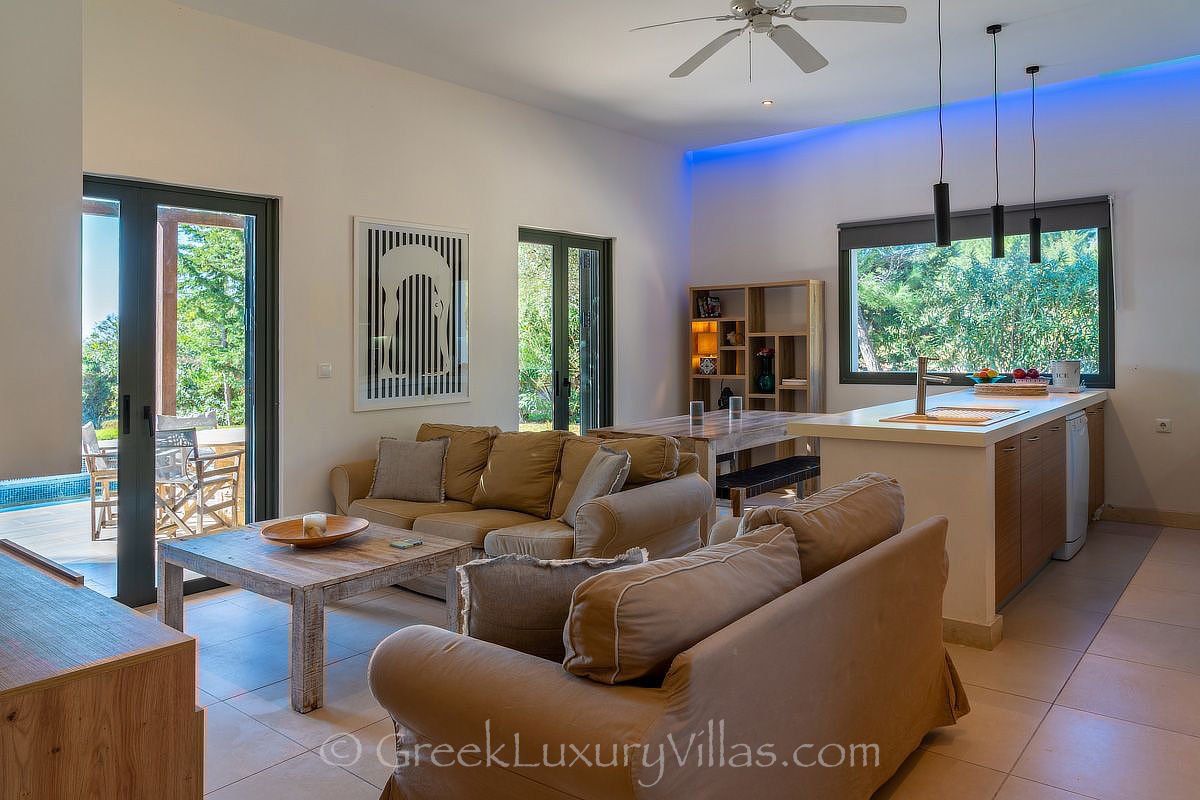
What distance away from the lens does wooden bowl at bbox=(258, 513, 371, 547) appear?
3285 millimetres

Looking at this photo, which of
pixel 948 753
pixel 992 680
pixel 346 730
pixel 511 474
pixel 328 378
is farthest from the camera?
pixel 328 378

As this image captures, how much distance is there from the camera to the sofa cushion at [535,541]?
369cm

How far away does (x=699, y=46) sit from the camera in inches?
189

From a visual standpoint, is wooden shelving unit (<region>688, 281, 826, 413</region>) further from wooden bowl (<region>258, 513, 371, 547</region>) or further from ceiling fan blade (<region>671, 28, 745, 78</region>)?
wooden bowl (<region>258, 513, 371, 547</region>)

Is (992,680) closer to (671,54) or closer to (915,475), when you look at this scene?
(915,475)

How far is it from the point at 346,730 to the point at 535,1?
3.56 meters

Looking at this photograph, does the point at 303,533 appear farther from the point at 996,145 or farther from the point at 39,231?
the point at 996,145

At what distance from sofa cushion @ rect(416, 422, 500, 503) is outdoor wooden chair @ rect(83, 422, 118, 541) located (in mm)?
1703

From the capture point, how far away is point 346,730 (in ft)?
8.95

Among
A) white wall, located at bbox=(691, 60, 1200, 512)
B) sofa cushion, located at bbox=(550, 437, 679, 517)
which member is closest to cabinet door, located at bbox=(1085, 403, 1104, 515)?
white wall, located at bbox=(691, 60, 1200, 512)

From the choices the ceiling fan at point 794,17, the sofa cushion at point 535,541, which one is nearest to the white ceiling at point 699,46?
the ceiling fan at point 794,17

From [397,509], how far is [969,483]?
9.29 feet

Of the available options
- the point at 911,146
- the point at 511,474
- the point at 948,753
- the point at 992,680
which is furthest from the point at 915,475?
the point at 911,146

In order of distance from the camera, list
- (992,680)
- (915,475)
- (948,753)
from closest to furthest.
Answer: (948,753), (992,680), (915,475)
